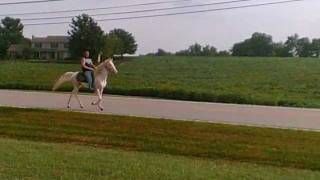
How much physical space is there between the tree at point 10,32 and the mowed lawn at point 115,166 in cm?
11365

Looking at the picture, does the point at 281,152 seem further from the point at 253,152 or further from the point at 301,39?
the point at 301,39

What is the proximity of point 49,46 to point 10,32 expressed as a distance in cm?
1439

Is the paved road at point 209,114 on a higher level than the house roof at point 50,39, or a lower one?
lower

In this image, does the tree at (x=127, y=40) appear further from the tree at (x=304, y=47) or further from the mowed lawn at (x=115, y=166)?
the mowed lawn at (x=115, y=166)

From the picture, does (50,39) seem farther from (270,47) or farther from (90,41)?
(90,41)

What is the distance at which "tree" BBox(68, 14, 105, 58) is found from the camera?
248 ft

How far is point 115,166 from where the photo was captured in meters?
8.10

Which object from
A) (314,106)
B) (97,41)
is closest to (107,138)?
(314,106)

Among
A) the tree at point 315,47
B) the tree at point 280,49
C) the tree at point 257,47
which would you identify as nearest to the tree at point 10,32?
the tree at point 257,47

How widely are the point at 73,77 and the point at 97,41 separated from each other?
183 ft

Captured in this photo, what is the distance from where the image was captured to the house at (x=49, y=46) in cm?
13488

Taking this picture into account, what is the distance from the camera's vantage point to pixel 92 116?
48.6ft

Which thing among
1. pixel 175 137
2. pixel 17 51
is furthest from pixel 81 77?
pixel 17 51

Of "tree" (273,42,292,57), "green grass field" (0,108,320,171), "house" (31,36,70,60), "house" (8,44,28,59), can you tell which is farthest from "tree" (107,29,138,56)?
"green grass field" (0,108,320,171)
